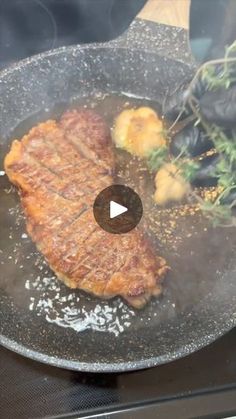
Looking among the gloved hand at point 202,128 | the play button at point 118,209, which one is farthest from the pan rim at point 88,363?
the gloved hand at point 202,128

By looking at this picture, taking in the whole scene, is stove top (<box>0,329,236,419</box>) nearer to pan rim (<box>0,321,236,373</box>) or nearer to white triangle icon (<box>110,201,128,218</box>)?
pan rim (<box>0,321,236,373</box>)

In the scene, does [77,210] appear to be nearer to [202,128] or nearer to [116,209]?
[116,209]

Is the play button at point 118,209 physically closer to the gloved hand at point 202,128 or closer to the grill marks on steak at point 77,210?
the grill marks on steak at point 77,210

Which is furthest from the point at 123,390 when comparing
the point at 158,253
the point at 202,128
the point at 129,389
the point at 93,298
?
the point at 202,128

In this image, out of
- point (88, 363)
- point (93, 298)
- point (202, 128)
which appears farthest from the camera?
point (202, 128)

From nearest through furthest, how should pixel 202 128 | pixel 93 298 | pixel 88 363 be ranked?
pixel 88 363 < pixel 93 298 < pixel 202 128

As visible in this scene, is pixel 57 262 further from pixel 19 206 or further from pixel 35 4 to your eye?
pixel 35 4

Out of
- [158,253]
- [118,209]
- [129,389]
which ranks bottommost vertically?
[129,389]

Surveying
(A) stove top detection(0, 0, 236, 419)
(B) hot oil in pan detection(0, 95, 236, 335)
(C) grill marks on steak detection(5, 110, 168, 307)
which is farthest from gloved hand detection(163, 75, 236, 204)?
(A) stove top detection(0, 0, 236, 419)
